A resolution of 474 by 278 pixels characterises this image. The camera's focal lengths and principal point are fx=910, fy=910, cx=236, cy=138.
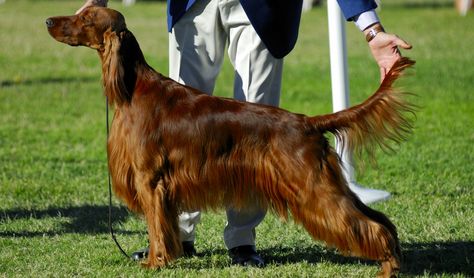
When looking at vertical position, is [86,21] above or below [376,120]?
above

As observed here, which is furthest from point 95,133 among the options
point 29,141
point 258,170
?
point 258,170

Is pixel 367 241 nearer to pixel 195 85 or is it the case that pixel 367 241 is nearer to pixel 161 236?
pixel 161 236

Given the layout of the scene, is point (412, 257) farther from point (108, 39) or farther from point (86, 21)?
point (86, 21)

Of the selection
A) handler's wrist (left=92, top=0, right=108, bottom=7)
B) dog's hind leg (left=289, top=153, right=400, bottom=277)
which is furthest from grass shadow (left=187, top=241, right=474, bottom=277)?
handler's wrist (left=92, top=0, right=108, bottom=7)

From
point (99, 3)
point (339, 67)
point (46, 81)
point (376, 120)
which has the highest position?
point (99, 3)

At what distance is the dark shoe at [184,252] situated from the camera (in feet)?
17.9

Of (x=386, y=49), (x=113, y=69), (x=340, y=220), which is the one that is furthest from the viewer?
(x=113, y=69)

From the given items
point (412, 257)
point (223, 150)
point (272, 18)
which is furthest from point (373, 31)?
point (412, 257)

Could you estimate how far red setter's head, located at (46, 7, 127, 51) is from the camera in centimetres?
489

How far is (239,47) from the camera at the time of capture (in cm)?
539

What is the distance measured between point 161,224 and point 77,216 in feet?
6.11

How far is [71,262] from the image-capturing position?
5.39 m

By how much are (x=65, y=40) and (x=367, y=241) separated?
195 centimetres

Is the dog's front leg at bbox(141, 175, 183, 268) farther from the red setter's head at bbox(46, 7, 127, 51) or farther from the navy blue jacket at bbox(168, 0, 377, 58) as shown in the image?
the navy blue jacket at bbox(168, 0, 377, 58)
